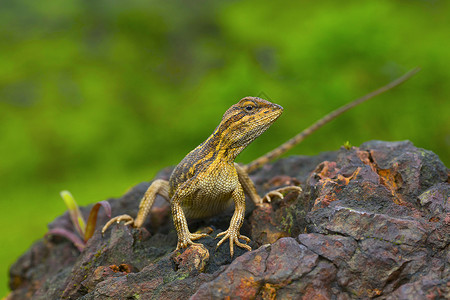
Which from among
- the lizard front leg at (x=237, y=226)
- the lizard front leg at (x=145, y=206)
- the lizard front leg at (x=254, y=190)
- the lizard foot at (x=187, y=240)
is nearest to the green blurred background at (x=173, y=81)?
the lizard front leg at (x=254, y=190)

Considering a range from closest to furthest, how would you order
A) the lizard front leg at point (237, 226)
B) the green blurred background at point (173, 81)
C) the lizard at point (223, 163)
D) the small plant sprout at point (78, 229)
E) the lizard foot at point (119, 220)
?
the lizard front leg at point (237, 226) → the lizard at point (223, 163) → the lizard foot at point (119, 220) → the small plant sprout at point (78, 229) → the green blurred background at point (173, 81)

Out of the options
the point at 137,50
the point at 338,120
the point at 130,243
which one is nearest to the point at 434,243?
the point at 130,243

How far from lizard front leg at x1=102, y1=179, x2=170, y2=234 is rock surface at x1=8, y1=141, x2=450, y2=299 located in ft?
0.51

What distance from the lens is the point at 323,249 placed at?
2400 millimetres

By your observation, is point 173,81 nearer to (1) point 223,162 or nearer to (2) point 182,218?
(1) point 223,162

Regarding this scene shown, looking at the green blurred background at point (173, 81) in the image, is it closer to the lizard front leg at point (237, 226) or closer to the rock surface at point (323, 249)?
the rock surface at point (323, 249)

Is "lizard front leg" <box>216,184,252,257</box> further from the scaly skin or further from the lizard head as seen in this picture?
the lizard head

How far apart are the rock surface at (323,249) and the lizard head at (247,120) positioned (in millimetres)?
535

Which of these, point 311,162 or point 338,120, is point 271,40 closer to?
point 338,120

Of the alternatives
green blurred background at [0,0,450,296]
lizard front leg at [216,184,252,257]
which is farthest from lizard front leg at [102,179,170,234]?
green blurred background at [0,0,450,296]

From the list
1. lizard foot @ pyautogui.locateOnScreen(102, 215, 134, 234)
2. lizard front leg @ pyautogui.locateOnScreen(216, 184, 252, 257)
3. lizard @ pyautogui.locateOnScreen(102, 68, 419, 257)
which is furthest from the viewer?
lizard foot @ pyautogui.locateOnScreen(102, 215, 134, 234)

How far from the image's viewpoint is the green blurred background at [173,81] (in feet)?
23.2

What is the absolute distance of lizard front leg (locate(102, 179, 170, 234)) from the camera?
140 inches

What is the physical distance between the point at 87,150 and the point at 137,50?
238 centimetres
